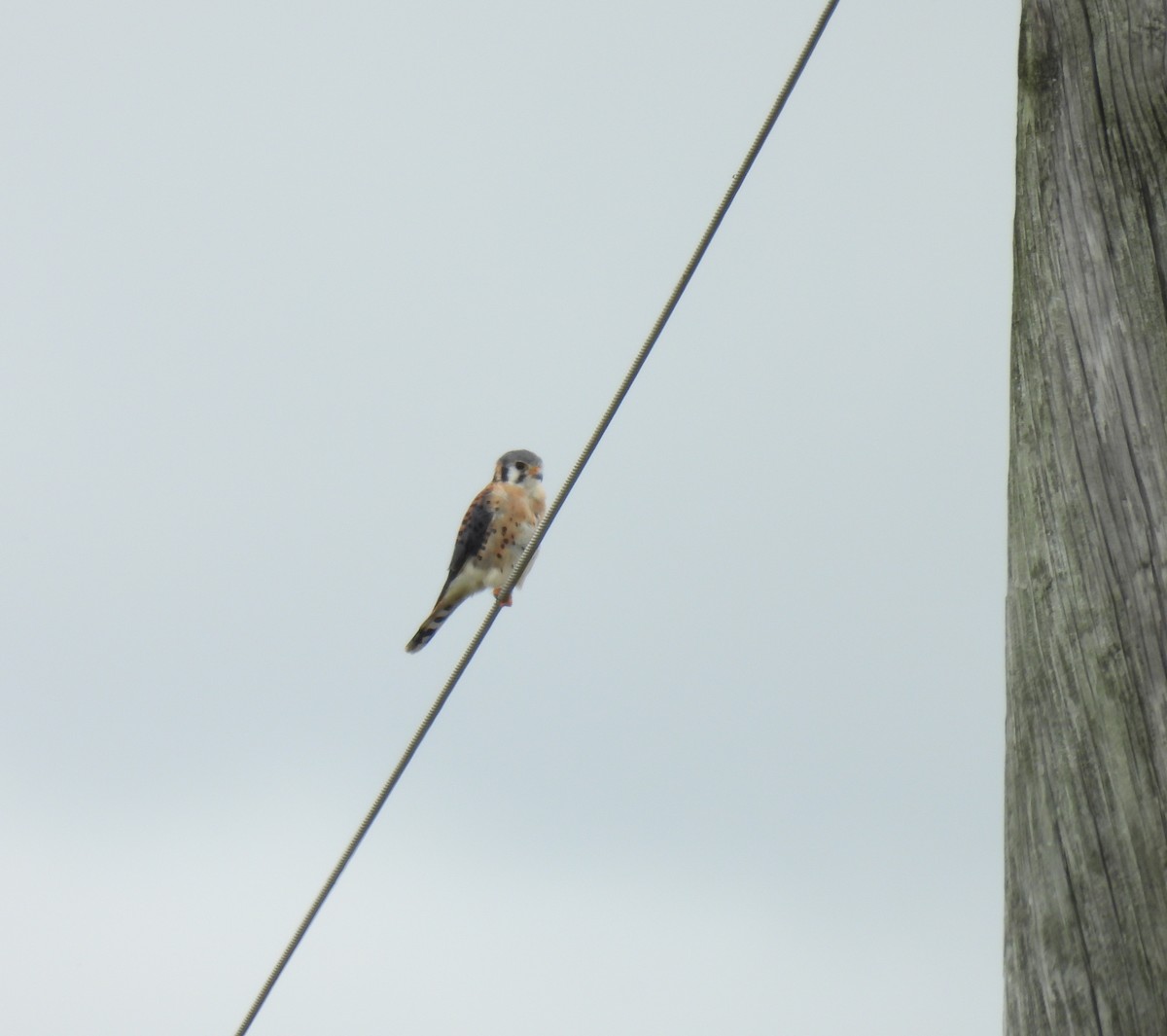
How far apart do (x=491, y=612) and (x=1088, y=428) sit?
2.99m

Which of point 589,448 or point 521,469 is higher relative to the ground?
point 589,448

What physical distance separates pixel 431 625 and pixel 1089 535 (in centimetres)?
909

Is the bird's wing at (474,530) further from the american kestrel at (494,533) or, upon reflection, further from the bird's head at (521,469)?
the bird's head at (521,469)

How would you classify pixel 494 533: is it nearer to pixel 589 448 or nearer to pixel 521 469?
pixel 521 469

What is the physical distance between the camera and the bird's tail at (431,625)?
10.2 m

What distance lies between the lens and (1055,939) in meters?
1.22

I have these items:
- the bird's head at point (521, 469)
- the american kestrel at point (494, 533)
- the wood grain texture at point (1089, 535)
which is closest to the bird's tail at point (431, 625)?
the american kestrel at point (494, 533)

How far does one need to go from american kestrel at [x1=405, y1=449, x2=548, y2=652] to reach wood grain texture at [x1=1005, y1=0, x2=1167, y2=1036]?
8209 millimetres

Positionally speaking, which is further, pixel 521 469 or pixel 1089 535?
pixel 521 469

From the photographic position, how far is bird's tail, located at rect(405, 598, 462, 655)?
10.2m

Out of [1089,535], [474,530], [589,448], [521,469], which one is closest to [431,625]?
[474,530]

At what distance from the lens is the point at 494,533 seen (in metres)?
9.76

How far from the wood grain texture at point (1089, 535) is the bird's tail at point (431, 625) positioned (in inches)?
347

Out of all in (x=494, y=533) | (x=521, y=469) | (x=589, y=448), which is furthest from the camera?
(x=521, y=469)
